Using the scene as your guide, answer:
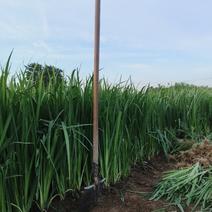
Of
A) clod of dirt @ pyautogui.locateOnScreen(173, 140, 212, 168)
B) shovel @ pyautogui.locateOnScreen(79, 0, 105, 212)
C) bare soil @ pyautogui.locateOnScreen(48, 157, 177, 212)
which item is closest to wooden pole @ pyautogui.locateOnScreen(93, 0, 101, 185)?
shovel @ pyautogui.locateOnScreen(79, 0, 105, 212)

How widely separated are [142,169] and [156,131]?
478mm

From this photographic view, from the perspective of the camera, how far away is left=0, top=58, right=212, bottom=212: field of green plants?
2082mm

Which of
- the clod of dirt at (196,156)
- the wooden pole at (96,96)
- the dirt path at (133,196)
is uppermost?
the wooden pole at (96,96)

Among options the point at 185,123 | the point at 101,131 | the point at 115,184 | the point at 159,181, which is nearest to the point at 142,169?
the point at 159,181

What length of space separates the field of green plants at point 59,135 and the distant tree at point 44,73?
1.7 inches

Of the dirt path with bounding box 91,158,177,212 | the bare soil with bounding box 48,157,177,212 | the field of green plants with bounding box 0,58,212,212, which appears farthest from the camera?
the dirt path with bounding box 91,158,177,212

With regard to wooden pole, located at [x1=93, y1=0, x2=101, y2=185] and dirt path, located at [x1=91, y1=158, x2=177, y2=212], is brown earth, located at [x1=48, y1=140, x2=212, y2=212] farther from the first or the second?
wooden pole, located at [x1=93, y1=0, x2=101, y2=185]

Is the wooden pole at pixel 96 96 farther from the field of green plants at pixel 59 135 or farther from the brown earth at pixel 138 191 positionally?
the brown earth at pixel 138 191

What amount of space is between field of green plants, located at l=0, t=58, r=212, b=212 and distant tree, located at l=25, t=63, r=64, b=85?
0.04m

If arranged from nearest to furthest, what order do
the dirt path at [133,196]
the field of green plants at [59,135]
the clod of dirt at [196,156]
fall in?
the field of green plants at [59,135] < the dirt path at [133,196] < the clod of dirt at [196,156]

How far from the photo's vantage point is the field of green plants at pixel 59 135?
2.08 m

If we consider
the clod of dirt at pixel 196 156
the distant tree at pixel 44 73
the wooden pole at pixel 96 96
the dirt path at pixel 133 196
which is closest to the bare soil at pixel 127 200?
the dirt path at pixel 133 196

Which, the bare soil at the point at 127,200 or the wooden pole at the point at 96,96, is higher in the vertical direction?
the wooden pole at the point at 96,96

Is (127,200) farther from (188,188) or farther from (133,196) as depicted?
(188,188)
